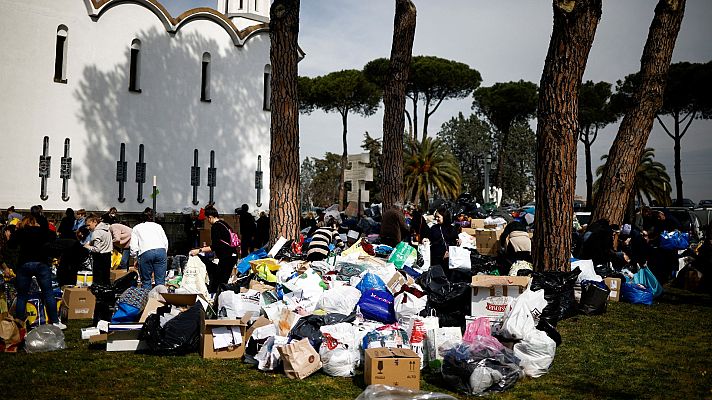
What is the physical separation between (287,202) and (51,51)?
14414 mm

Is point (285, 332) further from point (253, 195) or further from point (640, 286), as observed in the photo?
point (253, 195)

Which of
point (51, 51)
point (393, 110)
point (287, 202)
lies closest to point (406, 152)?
point (51, 51)

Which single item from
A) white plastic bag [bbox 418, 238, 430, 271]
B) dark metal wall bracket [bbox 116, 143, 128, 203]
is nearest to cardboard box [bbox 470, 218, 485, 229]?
white plastic bag [bbox 418, 238, 430, 271]

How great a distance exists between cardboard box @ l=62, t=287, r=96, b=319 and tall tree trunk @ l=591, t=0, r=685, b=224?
32.4 ft

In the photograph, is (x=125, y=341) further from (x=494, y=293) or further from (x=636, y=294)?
(x=636, y=294)

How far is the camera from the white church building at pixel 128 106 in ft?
71.9

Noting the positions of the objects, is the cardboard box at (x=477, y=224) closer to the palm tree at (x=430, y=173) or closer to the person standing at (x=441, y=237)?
the person standing at (x=441, y=237)

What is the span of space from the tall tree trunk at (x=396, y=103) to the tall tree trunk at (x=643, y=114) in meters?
4.52

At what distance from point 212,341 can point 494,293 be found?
10.6 ft

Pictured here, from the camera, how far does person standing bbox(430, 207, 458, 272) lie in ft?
37.6

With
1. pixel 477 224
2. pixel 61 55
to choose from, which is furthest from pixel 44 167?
pixel 477 224

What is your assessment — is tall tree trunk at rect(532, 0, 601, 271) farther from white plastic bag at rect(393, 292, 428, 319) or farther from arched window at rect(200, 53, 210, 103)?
arched window at rect(200, 53, 210, 103)

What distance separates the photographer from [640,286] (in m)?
10.9

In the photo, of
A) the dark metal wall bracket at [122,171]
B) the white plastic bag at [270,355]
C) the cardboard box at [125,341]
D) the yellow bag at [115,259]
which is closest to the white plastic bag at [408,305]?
the white plastic bag at [270,355]
